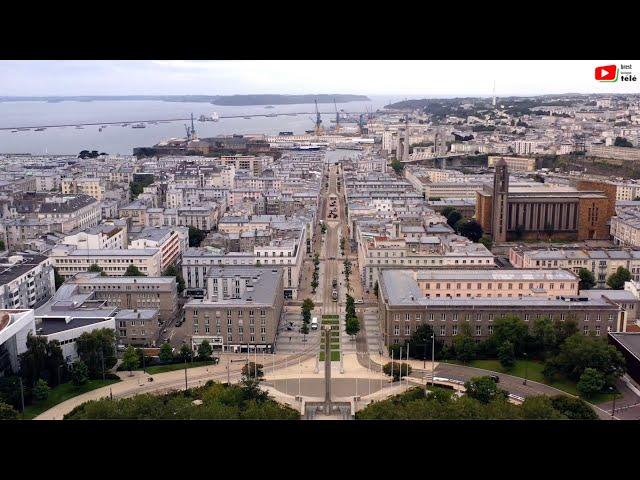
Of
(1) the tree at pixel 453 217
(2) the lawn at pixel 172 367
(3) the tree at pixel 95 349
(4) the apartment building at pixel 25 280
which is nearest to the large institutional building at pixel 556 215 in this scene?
(1) the tree at pixel 453 217

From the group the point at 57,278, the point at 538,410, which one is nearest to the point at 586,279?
the point at 538,410

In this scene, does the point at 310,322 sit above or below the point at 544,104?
below

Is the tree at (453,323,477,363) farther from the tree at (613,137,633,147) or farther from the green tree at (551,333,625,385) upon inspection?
the tree at (613,137,633,147)

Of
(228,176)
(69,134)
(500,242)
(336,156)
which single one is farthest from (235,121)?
(500,242)

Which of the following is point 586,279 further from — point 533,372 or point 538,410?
point 538,410

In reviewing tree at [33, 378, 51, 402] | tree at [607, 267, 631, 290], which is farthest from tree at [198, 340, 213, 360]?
tree at [607, 267, 631, 290]
